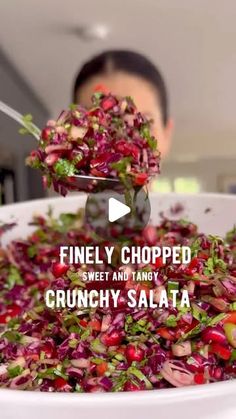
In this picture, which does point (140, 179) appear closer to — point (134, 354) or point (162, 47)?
point (134, 354)

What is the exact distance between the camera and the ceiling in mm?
1182

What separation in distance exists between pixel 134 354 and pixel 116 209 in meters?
0.23

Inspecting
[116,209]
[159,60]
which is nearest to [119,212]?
[116,209]

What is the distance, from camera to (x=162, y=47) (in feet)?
4.29

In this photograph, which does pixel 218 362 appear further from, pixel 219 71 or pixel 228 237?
pixel 219 71

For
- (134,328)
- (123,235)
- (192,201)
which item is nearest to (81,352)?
(134,328)

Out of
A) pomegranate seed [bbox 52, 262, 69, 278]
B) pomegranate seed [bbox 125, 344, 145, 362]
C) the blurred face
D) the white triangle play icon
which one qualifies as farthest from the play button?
the blurred face

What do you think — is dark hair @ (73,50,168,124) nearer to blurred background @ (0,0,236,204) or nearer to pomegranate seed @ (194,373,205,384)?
blurred background @ (0,0,236,204)

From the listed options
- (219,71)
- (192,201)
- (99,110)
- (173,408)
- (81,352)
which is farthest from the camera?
(219,71)

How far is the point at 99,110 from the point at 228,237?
21 centimetres

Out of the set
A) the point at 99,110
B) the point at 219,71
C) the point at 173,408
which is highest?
the point at 219,71

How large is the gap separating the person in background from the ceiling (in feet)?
0.08

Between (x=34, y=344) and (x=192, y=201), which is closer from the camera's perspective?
(x=34, y=344)

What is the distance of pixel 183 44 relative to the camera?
4.23ft
